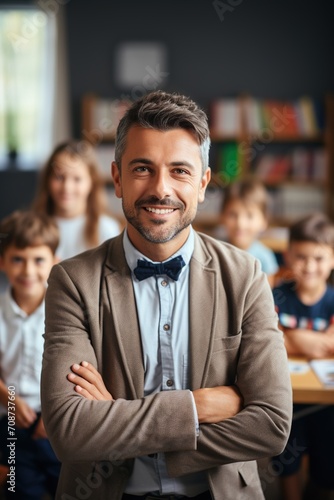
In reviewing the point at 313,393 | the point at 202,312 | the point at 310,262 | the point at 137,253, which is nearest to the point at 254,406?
the point at 202,312

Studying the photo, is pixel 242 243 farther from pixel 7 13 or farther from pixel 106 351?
pixel 7 13

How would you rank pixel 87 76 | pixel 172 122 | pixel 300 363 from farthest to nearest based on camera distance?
pixel 87 76 < pixel 300 363 < pixel 172 122

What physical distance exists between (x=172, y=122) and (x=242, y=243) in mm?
2305

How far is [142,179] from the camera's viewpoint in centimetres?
149

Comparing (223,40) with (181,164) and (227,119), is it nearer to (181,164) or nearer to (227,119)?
(227,119)

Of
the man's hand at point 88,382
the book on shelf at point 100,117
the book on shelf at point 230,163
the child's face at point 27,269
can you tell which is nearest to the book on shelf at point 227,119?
the book on shelf at point 230,163

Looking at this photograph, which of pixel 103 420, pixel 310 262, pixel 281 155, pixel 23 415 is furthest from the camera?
pixel 281 155

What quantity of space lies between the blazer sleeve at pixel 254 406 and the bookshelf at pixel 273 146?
4.60 m

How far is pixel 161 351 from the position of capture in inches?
62.0

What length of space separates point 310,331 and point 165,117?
132 centimetres

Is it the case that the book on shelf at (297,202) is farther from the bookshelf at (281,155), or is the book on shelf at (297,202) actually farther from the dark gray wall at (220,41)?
the dark gray wall at (220,41)

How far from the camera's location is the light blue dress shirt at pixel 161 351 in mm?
1572

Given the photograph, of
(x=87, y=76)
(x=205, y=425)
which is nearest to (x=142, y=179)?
(x=205, y=425)

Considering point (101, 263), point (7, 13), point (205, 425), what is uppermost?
point (7, 13)
